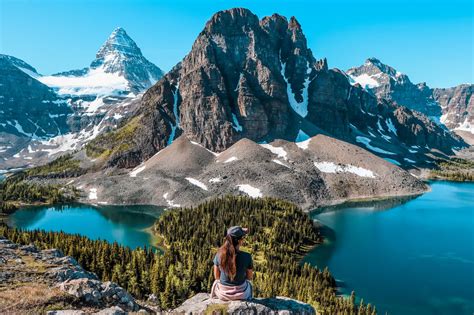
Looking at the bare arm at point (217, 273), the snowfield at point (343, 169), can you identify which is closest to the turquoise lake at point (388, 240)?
the snowfield at point (343, 169)

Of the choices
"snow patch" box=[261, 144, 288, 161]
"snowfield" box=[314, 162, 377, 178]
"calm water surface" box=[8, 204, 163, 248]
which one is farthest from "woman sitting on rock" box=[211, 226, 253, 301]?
"snow patch" box=[261, 144, 288, 161]

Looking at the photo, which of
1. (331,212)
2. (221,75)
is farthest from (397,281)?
(221,75)

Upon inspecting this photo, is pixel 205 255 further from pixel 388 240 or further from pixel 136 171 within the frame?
pixel 136 171

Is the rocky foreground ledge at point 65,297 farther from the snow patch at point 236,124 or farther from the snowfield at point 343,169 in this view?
the snow patch at point 236,124

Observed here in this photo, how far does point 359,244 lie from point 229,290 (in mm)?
72675

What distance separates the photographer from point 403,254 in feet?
237

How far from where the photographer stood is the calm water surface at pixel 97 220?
3553 inches

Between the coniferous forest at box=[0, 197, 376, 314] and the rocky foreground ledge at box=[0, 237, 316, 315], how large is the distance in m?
17.3

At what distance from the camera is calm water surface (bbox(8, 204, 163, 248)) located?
90250 mm

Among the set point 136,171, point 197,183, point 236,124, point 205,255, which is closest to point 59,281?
point 205,255

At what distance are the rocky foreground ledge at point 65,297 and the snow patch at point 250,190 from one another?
92729 millimetres

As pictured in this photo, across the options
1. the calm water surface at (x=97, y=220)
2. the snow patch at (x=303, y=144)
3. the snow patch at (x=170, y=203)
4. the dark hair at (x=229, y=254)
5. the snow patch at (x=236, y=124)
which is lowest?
the calm water surface at (x=97, y=220)

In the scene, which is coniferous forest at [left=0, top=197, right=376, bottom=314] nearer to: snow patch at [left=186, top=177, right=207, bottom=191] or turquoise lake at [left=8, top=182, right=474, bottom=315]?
turquoise lake at [left=8, top=182, right=474, bottom=315]

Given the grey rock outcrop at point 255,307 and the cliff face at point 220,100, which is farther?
the cliff face at point 220,100
